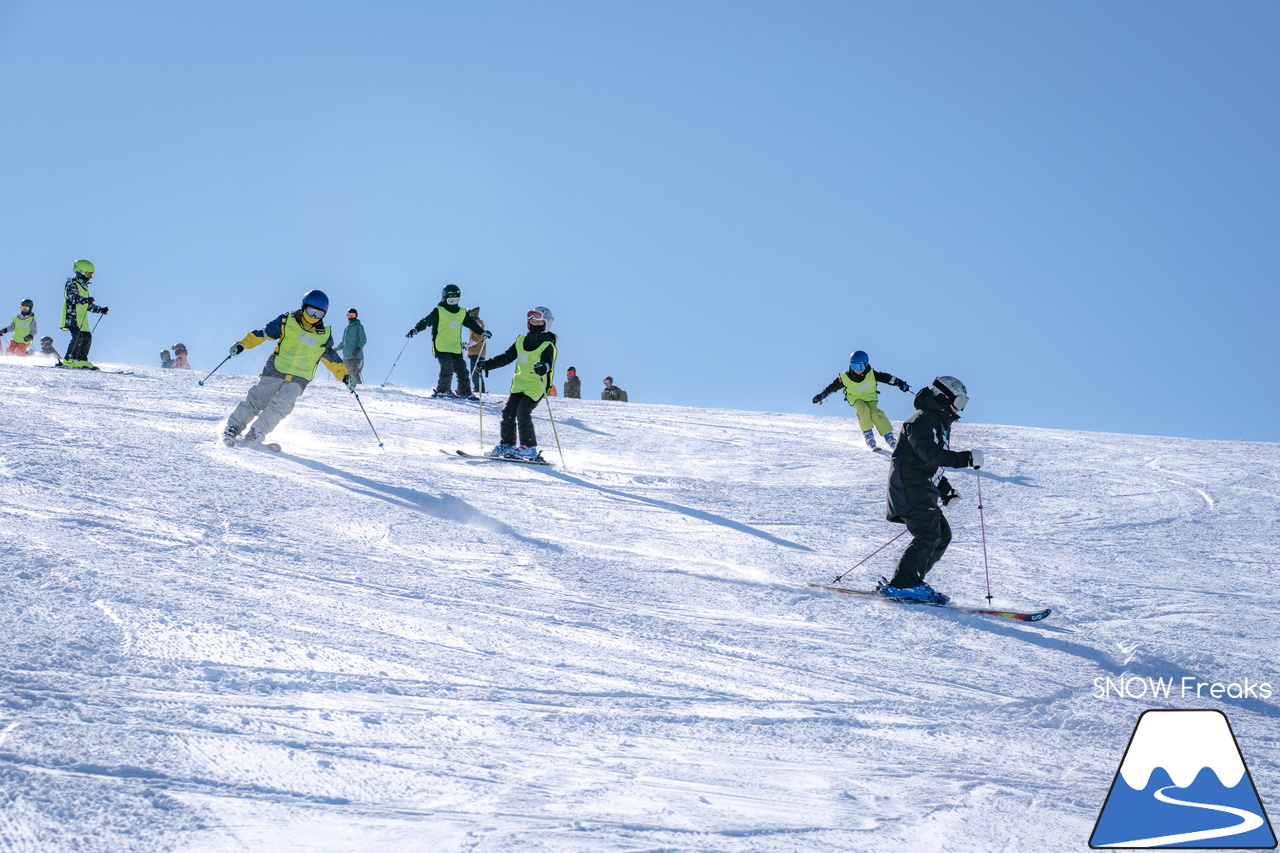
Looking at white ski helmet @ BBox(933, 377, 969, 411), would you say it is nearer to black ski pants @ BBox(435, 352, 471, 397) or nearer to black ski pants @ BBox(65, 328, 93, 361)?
black ski pants @ BBox(435, 352, 471, 397)

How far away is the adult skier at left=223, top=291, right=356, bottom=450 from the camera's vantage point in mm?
9234

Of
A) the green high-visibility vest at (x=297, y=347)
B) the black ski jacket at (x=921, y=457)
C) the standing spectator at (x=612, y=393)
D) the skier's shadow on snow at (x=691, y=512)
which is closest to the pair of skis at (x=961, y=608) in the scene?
the black ski jacket at (x=921, y=457)

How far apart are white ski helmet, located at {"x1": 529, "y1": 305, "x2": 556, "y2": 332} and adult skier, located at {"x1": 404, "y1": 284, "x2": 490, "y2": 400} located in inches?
137

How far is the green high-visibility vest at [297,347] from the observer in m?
9.33

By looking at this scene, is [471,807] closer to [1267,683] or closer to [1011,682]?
[1011,682]

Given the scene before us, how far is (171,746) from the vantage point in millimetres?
3090

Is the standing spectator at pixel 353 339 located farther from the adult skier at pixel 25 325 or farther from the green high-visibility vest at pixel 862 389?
the green high-visibility vest at pixel 862 389

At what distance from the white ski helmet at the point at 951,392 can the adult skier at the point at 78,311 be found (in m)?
14.2

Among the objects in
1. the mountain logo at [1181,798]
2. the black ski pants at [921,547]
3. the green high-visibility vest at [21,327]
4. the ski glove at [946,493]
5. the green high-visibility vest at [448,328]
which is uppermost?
the green high-visibility vest at [448,328]

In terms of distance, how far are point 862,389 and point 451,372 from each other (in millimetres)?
6936

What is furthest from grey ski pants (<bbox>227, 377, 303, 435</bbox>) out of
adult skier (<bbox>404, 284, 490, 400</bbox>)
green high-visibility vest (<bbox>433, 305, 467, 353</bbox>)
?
green high-visibility vest (<bbox>433, 305, 467, 353</bbox>)

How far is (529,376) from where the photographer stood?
10.3 metres

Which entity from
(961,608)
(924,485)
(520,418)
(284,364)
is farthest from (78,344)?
(961,608)

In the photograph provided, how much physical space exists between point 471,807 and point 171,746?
109 centimetres
